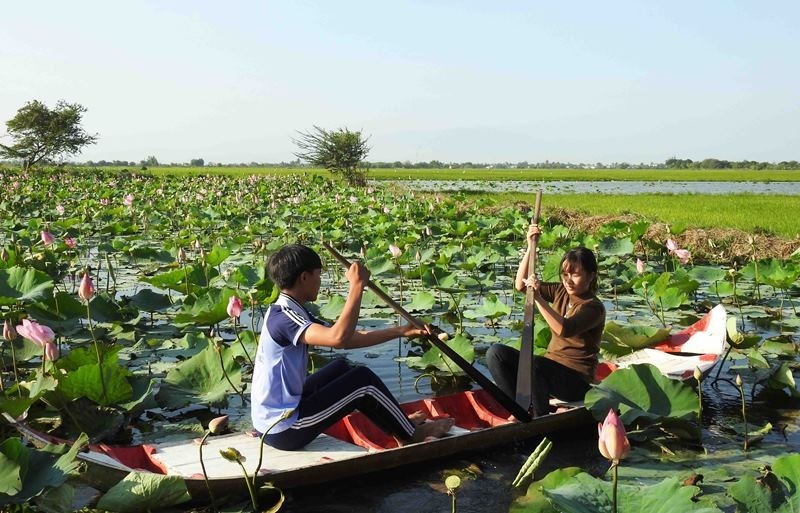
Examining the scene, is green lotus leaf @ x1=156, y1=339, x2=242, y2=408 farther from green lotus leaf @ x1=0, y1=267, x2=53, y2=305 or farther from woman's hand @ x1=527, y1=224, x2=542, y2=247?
woman's hand @ x1=527, y1=224, x2=542, y2=247

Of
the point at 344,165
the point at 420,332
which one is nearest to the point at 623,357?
the point at 420,332

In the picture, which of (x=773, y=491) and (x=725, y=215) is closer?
(x=773, y=491)

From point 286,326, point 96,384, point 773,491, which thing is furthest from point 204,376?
point 773,491

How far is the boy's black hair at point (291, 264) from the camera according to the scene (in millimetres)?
3377

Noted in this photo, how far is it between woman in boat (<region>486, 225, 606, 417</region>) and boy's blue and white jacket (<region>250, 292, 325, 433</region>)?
51.1 inches

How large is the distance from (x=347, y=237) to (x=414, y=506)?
8.14m

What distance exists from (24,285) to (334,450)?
2350 mm

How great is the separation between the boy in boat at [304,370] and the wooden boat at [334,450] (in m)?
0.11

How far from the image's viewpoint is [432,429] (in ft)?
12.5

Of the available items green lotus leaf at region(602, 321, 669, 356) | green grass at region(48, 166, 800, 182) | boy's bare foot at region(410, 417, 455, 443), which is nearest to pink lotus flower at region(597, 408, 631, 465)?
boy's bare foot at region(410, 417, 455, 443)

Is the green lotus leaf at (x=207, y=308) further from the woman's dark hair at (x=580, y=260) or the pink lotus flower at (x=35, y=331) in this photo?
the woman's dark hair at (x=580, y=260)

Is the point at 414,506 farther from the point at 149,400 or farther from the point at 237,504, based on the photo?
the point at 149,400

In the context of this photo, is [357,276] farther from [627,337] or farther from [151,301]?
[151,301]

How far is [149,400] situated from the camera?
13.3 feet
